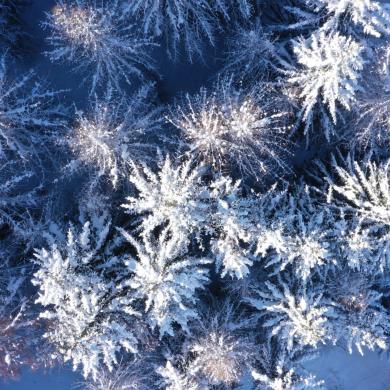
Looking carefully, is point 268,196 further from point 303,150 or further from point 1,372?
point 1,372

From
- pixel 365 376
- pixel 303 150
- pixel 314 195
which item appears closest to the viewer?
pixel 314 195

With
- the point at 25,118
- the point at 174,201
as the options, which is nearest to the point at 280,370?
the point at 174,201

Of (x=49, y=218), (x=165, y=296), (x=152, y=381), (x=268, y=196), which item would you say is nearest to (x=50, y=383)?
(x=152, y=381)

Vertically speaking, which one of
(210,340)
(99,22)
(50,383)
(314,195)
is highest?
(99,22)

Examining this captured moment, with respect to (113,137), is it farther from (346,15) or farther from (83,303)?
(346,15)

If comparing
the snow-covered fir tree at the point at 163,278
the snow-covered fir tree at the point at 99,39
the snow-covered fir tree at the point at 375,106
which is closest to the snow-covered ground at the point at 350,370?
the snow-covered fir tree at the point at 163,278

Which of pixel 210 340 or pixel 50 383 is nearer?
pixel 210 340

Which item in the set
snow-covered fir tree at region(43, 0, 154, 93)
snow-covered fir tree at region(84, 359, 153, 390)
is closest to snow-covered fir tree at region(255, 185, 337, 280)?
snow-covered fir tree at region(84, 359, 153, 390)

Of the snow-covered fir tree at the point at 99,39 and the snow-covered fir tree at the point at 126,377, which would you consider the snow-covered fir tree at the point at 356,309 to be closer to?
the snow-covered fir tree at the point at 126,377
